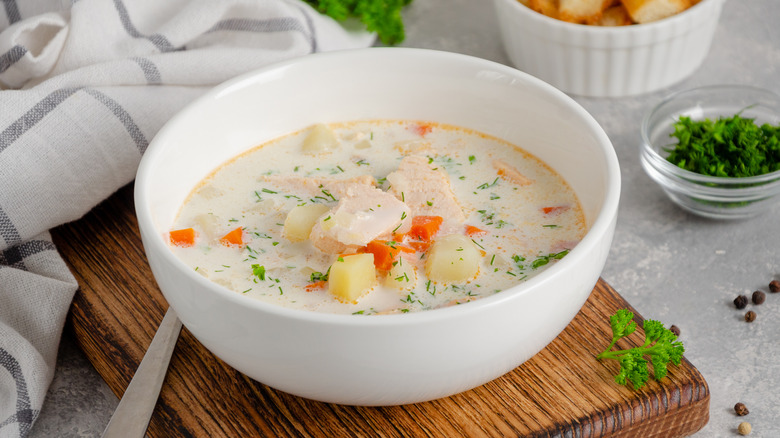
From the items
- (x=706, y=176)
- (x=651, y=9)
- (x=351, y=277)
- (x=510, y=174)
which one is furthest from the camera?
A: (x=651, y=9)

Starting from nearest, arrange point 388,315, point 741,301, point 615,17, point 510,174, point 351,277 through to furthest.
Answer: point 388,315
point 351,277
point 510,174
point 741,301
point 615,17

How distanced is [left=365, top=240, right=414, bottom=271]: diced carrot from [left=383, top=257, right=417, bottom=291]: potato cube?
0.08ft

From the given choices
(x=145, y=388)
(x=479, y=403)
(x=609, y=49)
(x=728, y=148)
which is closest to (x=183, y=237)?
(x=145, y=388)

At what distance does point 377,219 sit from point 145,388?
2.52 feet

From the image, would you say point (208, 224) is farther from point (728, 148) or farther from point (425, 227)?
point (728, 148)

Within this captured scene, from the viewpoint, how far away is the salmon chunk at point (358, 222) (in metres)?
2.29

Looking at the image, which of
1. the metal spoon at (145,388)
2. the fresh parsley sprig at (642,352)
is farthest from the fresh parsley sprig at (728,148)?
the metal spoon at (145,388)

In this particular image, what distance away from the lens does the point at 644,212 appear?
3.28 meters

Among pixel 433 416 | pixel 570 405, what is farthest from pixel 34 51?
pixel 570 405

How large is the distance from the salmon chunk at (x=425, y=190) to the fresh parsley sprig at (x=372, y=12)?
1.33 metres

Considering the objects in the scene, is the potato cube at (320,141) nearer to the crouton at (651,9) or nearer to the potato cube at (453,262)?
the potato cube at (453,262)

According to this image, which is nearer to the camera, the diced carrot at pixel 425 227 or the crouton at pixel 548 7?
the diced carrot at pixel 425 227

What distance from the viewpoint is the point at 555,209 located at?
2564mm

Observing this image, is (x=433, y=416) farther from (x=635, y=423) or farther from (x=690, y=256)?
(x=690, y=256)
